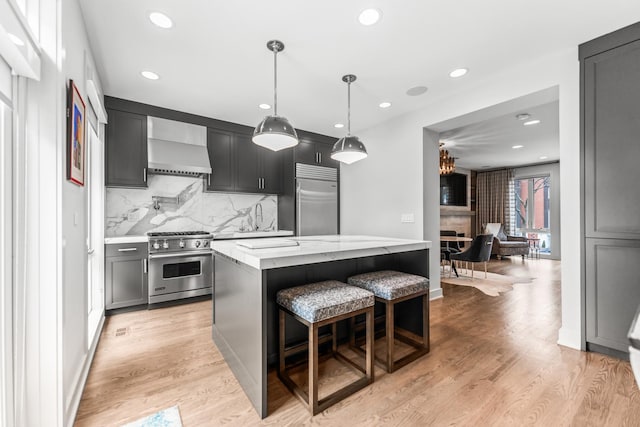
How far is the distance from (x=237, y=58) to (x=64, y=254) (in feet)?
6.52

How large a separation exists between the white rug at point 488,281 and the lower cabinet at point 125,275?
441cm

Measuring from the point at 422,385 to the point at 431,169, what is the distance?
8.73 ft

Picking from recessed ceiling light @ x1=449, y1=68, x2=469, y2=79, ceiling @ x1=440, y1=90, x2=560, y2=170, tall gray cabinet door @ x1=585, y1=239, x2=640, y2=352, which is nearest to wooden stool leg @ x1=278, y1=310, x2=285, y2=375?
tall gray cabinet door @ x1=585, y1=239, x2=640, y2=352

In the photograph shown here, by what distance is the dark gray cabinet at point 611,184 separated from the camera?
6.85 feet

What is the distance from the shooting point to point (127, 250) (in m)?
3.23

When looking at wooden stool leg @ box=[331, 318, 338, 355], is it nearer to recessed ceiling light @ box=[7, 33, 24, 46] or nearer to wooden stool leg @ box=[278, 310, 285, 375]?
wooden stool leg @ box=[278, 310, 285, 375]

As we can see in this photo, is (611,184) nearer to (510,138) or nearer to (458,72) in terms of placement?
(458,72)

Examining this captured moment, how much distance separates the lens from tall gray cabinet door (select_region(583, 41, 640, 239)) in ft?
6.84

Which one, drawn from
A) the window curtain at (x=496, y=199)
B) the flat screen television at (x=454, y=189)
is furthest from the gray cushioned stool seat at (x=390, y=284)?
the window curtain at (x=496, y=199)

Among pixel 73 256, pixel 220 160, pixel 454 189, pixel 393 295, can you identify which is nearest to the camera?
pixel 73 256

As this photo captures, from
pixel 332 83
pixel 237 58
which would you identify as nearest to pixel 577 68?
pixel 332 83

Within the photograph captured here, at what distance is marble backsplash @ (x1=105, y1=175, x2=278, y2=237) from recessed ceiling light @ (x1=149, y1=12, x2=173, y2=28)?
2.27 m

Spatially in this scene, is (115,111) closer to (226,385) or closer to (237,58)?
(237,58)

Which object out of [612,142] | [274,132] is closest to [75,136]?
[274,132]
